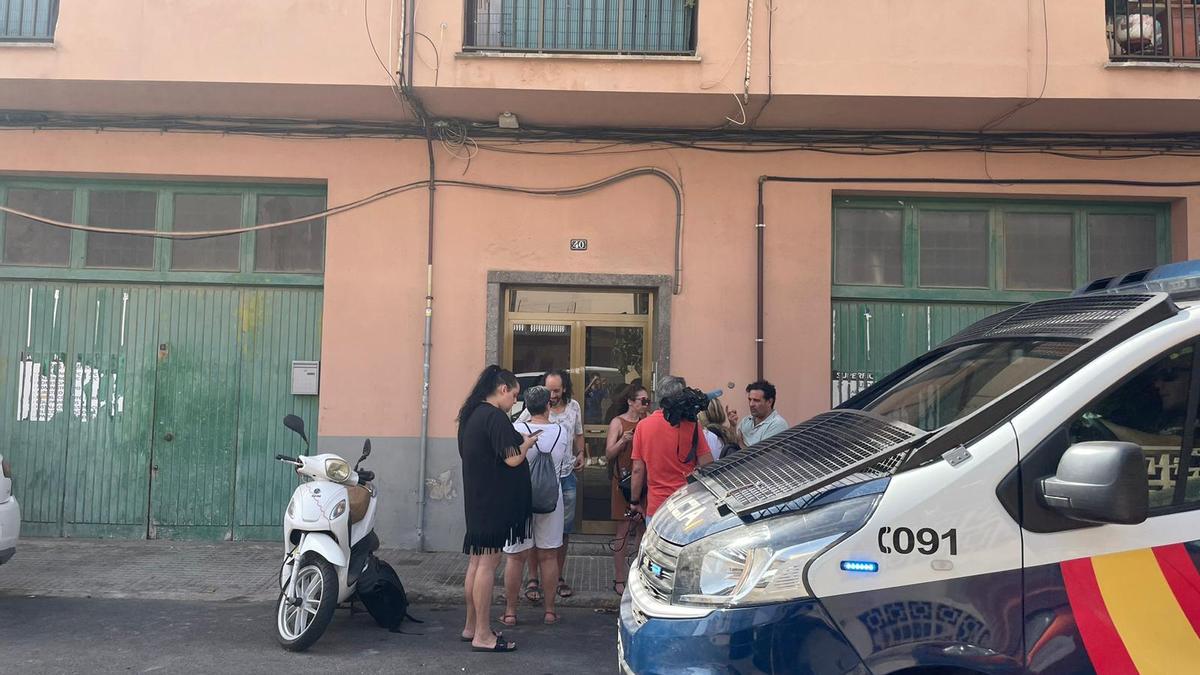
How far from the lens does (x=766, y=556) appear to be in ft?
9.92

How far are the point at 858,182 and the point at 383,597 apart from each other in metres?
5.99

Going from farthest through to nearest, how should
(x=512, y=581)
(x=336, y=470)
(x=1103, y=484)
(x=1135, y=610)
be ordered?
(x=512, y=581)
(x=336, y=470)
(x=1135, y=610)
(x=1103, y=484)

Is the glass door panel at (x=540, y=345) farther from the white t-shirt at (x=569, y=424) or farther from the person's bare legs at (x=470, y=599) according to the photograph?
the person's bare legs at (x=470, y=599)

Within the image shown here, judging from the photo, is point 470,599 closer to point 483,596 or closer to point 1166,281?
point 483,596

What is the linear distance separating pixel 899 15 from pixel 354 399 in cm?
634

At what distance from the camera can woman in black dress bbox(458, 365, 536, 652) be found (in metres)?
5.54

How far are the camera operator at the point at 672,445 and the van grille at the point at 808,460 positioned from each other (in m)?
1.54

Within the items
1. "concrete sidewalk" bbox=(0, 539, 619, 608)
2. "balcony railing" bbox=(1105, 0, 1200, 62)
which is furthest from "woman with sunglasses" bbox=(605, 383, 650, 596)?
"balcony railing" bbox=(1105, 0, 1200, 62)

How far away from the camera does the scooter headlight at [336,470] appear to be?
6.00 meters

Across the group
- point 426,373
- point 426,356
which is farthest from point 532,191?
point 426,373

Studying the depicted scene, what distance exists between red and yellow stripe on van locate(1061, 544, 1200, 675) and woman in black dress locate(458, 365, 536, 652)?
3.43 m

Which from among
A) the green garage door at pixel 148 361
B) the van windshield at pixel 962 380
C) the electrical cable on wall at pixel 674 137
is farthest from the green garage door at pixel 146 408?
the van windshield at pixel 962 380

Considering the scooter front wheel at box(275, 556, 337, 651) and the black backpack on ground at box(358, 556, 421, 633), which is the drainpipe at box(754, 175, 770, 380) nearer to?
the black backpack on ground at box(358, 556, 421, 633)

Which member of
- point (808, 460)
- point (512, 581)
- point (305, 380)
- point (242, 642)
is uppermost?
point (305, 380)
